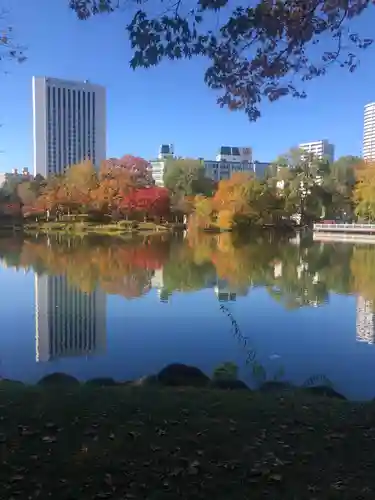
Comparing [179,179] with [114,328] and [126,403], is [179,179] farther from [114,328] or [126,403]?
[126,403]

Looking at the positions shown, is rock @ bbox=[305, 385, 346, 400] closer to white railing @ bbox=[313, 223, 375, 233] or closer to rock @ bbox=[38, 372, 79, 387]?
rock @ bbox=[38, 372, 79, 387]

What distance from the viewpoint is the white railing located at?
1121 inches

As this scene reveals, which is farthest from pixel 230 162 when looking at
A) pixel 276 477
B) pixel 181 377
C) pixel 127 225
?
pixel 276 477

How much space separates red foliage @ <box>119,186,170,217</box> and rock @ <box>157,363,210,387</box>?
2860 centimetres

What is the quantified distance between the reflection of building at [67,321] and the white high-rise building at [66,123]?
44.0 ft

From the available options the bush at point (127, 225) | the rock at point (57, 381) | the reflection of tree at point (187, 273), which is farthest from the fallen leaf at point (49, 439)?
the bush at point (127, 225)

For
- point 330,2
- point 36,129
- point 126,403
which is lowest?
point 126,403

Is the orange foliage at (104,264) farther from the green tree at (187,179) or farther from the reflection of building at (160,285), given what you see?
the green tree at (187,179)

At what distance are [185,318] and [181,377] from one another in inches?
142

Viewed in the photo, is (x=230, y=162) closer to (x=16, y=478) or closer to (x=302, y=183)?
(x=302, y=183)

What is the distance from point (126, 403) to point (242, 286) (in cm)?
823

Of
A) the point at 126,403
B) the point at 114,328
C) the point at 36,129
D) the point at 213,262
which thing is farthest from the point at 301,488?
the point at 36,129

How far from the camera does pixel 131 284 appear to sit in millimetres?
11156

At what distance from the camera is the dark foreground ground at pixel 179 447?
6.30ft
